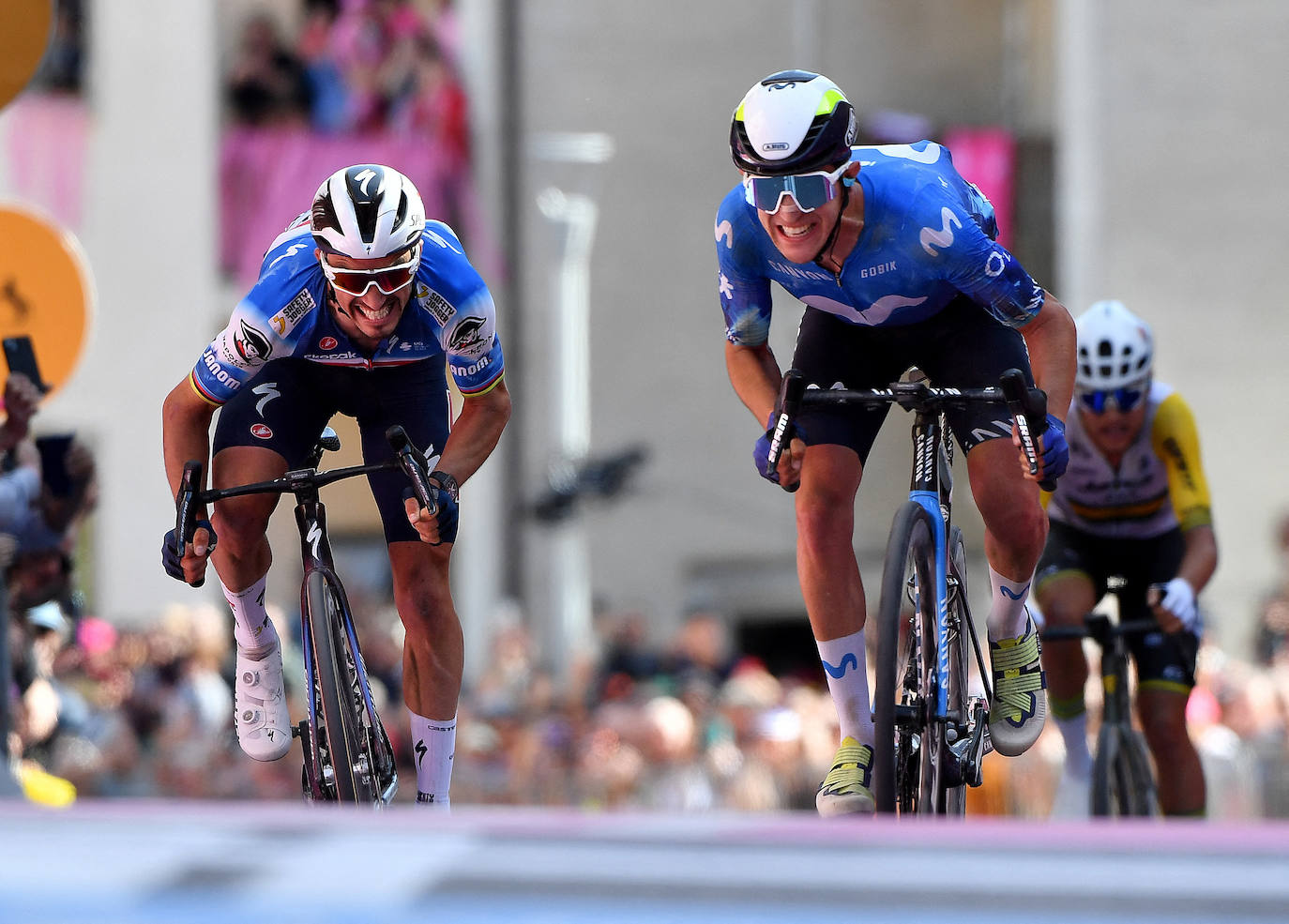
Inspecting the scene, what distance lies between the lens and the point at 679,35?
21.3 metres

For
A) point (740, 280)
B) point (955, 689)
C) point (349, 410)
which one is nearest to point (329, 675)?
point (349, 410)

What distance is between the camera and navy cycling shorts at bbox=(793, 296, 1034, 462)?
207 inches

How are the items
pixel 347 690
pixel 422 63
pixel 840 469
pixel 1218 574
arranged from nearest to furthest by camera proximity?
pixel 840 469, pixel 347 690, pixel 1218 574, pixel 422 63

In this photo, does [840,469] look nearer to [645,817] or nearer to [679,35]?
[645,817]

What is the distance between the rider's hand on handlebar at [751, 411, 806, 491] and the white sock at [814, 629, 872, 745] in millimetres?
549

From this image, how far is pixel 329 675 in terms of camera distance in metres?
5.56

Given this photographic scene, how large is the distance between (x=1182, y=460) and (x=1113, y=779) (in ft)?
3.98

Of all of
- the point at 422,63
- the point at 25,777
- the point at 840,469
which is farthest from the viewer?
the point at 422,63

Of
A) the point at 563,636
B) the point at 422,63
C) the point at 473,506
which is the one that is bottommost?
the point at 563,636

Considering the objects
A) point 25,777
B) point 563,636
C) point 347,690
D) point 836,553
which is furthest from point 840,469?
point 563,636

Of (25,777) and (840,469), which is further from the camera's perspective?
(25,777)

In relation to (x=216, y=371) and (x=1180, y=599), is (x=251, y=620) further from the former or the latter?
A: (x=1180, y=599)

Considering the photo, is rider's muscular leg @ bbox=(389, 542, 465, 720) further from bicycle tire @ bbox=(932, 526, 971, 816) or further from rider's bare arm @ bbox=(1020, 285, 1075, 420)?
rider's bare arm @ bbox=(1020, 285, 1075, 420)

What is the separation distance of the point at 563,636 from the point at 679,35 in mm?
6889
